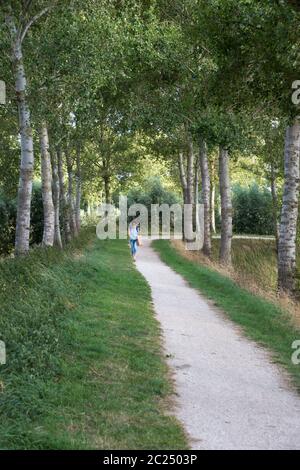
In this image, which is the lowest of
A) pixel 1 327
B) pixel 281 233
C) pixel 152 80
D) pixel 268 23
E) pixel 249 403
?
pixel 249 403

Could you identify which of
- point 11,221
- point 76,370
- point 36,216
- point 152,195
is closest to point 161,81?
point 36,216

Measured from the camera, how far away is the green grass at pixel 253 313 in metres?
9.20

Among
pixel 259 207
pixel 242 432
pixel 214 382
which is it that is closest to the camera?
pixel 242 432

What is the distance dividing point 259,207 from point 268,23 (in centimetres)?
4294

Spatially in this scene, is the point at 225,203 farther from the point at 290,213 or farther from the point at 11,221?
the point at 11,221

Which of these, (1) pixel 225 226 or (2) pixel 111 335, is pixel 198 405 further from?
(1) pixel 225 226

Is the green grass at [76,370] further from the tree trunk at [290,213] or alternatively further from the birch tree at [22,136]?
the tree trunk at [290,213]

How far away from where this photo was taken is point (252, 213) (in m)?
51.0

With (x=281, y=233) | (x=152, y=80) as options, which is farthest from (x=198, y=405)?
(x=152, y=80)

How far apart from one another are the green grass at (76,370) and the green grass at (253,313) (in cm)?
186

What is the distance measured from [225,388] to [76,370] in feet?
6.23

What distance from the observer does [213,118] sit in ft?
56.5

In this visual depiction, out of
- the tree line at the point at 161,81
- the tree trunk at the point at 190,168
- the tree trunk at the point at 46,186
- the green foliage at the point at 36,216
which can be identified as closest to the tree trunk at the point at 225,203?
the tree line at the point at 161,81

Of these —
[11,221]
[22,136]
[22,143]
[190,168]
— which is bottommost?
[11,221]
